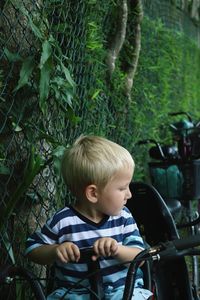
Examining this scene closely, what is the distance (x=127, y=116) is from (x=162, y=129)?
2.25m

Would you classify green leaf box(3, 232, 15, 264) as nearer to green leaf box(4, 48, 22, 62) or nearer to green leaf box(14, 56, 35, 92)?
green leaf box(14, 56, 35, 92)

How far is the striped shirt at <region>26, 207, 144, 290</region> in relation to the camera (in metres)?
2.51

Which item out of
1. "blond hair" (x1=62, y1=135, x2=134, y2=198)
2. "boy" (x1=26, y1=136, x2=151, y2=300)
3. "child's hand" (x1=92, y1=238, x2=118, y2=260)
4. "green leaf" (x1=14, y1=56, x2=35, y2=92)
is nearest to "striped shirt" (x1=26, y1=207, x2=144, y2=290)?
"boy" (x1=26, y1=136, x2=151, y2=300)

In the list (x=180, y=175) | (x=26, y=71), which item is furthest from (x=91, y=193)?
(x=180, y=175)

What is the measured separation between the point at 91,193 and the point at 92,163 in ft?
0.46

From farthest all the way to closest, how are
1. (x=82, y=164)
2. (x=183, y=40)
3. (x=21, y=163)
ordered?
(x=183, y=40)
(x=21, y=163)
(x=82, y=164)

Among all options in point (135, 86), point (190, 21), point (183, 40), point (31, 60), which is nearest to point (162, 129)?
point (135, 86)

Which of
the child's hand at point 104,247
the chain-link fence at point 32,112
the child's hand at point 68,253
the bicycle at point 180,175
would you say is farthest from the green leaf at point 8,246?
the bicycle at point 180,175

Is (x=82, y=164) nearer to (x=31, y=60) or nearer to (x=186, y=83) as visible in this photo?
(x=31, y=60)

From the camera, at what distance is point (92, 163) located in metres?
2.47

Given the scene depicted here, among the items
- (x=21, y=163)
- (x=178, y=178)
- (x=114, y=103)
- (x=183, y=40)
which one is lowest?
(x=178, y=178)

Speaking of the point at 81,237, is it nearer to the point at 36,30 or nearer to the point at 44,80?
the point at 44,80

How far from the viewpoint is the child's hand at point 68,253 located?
88.1 inches

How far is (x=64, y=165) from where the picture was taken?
2.57 m
